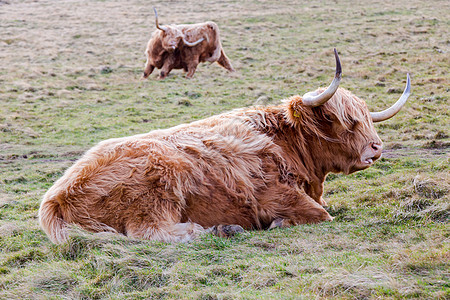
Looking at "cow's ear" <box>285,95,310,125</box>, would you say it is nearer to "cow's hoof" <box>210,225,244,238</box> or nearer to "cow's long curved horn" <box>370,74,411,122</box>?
"cow's long curved horn" <box>370,74,411,122</box>

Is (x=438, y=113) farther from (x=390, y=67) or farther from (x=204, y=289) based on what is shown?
(x=204, y=289)

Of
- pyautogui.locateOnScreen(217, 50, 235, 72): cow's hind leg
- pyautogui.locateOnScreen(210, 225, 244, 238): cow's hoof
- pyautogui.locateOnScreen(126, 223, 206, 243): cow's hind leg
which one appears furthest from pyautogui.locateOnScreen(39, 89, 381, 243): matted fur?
pyautogui.locateOnScreen(217, 50, 235, 72): cow's hind leg

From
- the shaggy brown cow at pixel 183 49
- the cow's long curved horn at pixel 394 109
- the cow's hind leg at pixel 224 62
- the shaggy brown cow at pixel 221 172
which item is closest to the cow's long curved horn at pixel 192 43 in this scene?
the shaggy brown cow at pixel 183 49

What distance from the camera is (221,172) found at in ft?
13.9

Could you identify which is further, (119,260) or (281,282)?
(119,260)

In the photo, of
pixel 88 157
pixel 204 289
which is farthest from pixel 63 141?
pixel 204 289

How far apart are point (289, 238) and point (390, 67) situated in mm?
12068

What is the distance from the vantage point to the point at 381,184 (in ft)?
17.8

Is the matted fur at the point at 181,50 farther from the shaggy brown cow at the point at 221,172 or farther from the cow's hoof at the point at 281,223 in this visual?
the cow's hoof at the point at 281,223

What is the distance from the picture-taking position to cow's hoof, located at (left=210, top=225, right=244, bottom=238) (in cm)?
389

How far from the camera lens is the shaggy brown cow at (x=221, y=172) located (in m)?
3.92

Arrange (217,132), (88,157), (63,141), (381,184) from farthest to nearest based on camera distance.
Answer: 1. (63,141)
2. (381,184)
3. (217,132)
4. (88,157)

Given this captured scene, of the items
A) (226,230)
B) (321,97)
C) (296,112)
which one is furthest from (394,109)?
(226,230)

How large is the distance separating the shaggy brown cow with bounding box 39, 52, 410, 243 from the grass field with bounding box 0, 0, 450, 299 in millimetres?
279
